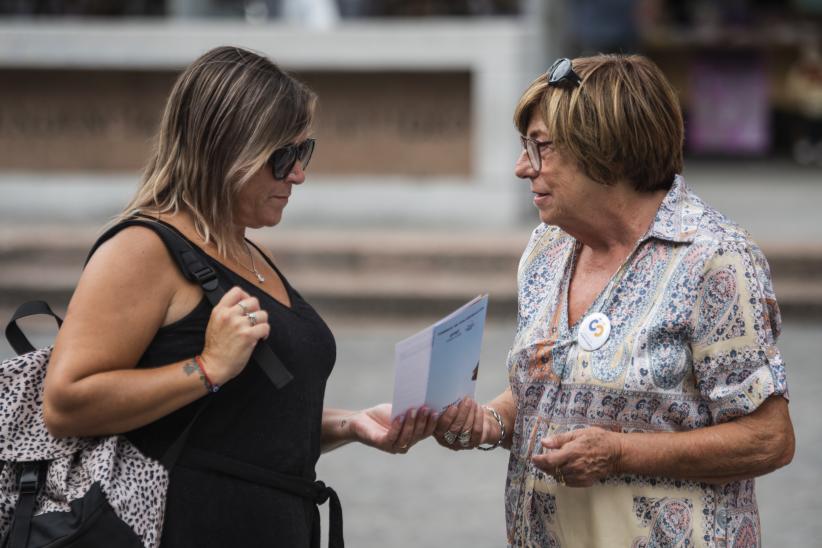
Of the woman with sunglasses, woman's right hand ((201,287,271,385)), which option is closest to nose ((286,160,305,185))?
the woman with sunglasses

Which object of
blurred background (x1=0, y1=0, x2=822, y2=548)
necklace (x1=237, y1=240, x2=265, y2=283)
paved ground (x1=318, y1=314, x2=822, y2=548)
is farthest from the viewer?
blurred background (x1=0, y1=0, x2=822, y2=548)

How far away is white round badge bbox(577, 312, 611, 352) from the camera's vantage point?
255 cm

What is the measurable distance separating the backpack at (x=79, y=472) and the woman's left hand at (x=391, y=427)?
1.25 ft

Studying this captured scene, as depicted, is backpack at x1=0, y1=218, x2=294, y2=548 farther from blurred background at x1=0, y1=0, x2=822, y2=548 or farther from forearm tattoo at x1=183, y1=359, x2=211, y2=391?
blurred background at x1=0, y1=0, x2=822, y2=548

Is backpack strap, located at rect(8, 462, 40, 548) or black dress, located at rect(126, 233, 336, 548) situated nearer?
backpack strap, located at rect(8, 462, 40, 548)

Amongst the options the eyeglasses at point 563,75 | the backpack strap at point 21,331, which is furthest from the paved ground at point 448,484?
the eyeglasses at point 563,75

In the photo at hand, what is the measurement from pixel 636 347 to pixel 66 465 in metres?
1.19

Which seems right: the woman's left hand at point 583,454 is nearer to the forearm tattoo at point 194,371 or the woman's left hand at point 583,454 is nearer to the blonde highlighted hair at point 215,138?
the forearm tattoo at point 194,371

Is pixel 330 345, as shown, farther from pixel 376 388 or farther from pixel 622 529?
pixel 376 388

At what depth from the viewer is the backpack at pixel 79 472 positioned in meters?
2.30

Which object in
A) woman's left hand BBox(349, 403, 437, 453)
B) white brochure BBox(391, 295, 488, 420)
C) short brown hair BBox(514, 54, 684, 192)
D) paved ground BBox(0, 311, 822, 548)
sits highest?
short brown hair BBox(514, 54, 684, 192)

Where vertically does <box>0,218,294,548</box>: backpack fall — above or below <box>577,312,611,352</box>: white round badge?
below

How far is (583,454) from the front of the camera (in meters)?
2.46

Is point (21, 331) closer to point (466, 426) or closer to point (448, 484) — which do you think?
point (466, 426)
